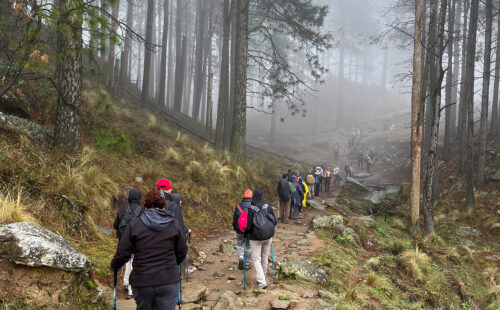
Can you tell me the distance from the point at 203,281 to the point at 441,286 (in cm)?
580

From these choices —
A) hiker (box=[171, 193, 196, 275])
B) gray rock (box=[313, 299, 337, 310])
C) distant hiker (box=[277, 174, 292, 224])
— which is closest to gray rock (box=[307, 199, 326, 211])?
distant hiker (box=[277, 174, 292, 224])

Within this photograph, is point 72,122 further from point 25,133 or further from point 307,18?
point 307,18

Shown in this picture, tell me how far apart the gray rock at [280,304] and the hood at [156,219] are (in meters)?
2.34

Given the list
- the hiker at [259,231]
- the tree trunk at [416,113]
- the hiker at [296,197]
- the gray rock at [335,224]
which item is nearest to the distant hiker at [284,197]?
the hiker at [296,197]

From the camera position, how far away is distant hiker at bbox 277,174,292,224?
36.7ft

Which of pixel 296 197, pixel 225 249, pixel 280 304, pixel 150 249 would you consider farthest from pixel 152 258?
pixel 296 197

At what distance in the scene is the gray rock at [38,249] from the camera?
3.95m

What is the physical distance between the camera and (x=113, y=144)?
10.0 m

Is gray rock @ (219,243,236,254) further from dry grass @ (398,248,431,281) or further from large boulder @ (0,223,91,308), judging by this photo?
dry grass @ (398,248,431,281)

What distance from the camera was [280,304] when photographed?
4809 millimetres

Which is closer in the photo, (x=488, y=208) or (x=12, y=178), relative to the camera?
(x=12, y=178)

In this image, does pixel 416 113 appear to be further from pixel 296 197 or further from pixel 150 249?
pixel 150 249

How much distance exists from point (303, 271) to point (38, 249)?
14.8ft

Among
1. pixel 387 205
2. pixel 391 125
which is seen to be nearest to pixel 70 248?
pixel 387 205
